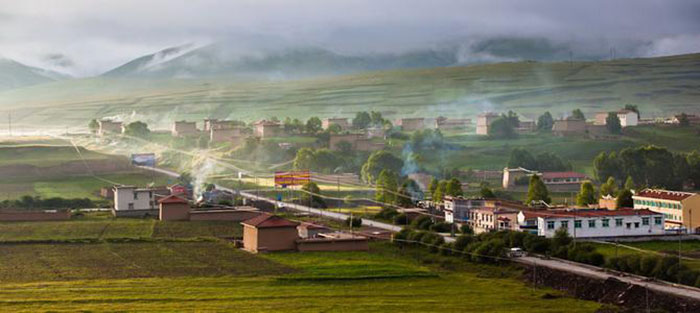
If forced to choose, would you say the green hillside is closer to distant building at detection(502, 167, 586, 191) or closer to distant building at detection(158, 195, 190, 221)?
distant building at detection(502, 167, 586, 191)

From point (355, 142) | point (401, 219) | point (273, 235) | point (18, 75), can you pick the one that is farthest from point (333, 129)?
point (18, 75)

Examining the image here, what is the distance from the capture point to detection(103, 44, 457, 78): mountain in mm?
167875

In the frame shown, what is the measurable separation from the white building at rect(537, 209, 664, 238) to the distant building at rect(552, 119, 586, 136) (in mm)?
40681

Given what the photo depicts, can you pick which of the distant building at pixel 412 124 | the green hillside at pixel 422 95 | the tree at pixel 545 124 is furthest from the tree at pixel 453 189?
the green hillside at pixel 422 95

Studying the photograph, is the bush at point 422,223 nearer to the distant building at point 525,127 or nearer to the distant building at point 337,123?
the distant building at point 525,127

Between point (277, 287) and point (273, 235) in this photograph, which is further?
point (273, 235)

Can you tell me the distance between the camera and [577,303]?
21406mm

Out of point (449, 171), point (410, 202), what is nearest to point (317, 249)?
point (410, 202)

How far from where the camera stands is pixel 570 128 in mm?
74250

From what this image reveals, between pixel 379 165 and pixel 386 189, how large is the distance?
9698mm

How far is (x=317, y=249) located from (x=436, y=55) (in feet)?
563

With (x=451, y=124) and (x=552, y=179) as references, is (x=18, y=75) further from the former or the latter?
(x=552, y=179)

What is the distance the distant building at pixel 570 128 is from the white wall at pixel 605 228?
40727 millimetres

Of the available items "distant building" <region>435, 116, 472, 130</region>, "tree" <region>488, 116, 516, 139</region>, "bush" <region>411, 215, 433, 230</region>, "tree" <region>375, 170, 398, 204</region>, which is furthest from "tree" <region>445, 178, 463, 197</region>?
"distant building" <region>435, 116, 472, 130</region>
